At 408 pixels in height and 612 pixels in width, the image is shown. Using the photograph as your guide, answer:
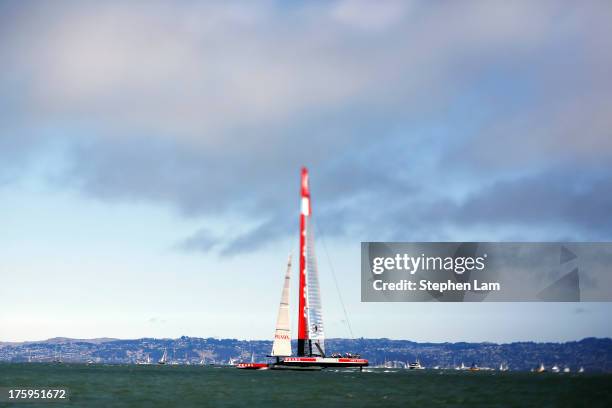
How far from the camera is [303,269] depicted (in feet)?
516

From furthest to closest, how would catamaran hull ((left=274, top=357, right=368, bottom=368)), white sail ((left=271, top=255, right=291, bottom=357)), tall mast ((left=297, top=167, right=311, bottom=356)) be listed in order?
1. white sail ((left=271, top=255, right=291, bottom=357))
2. tall mast ((left=297, top=167, right=311, bottom=356))
3. catamaran hull ((left=274, top=357, right=368, bottom=368))

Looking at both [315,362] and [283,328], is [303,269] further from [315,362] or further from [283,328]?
[283,328]

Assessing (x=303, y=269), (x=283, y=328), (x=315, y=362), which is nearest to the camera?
(x=315, y=362)

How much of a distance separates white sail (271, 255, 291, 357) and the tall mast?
14620 mm

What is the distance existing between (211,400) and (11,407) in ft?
88.7

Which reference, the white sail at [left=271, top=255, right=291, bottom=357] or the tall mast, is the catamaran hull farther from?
the white sail at [left=271, top=255, right=291, bottom=357]

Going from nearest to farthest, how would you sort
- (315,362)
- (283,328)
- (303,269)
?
(315,362)
(303,269)
(283,328)

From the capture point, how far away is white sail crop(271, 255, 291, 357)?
169 m

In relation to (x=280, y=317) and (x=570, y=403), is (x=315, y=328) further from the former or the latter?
(x=570, y=403)

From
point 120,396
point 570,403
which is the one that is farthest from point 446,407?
point 120,396

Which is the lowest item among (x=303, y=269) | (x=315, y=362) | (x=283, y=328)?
(x=315, y=362)

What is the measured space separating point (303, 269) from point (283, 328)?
21710mm

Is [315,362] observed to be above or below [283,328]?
below

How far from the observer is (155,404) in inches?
3676
